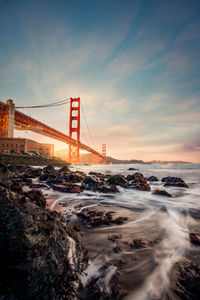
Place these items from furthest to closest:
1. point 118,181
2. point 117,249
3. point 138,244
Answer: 1. point 118,181
2. point 138,244
3. point 117,249

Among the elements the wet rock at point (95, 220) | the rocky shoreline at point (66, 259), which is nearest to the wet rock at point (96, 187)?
the wet rock at point (95, 220)

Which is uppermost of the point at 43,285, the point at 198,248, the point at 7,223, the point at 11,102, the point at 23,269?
the point at 11,102

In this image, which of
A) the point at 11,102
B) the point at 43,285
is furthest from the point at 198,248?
the point at 11,102

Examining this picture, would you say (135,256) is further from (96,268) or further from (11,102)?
(11,102)

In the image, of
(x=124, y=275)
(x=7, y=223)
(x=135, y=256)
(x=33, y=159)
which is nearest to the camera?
(x=7, y=223)

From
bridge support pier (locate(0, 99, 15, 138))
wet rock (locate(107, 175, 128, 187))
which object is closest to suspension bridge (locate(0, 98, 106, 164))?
bridge support pier (locate(0, 99, 15, 138))

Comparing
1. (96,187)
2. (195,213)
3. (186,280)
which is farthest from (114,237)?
(96,187)

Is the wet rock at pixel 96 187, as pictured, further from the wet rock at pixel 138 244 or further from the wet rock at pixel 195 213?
the wet rock at pixel 138 244

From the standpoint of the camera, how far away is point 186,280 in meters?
1.16

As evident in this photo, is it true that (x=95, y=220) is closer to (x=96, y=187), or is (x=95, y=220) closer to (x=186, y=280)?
(x=186, y=280)

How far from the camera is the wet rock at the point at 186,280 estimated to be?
105cm

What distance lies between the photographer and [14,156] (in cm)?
1120

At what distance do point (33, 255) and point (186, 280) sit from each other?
1.30 metres

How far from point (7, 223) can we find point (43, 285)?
446mm
